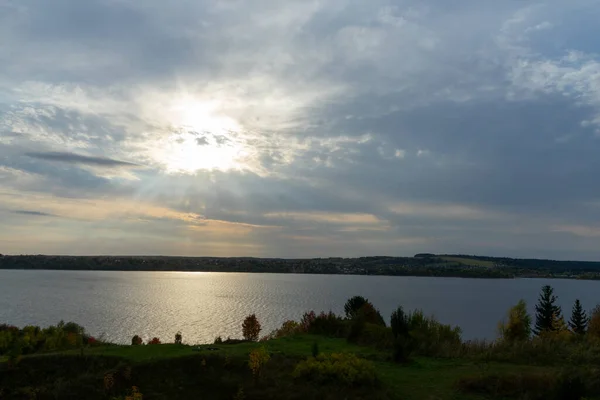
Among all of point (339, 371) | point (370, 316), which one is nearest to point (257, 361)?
point (339, 371)

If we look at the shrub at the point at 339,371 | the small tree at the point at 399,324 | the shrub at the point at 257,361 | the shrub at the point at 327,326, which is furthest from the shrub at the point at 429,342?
the shrub at the point at 257,361

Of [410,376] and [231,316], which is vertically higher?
[410,376]

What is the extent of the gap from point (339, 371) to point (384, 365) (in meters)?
3.24

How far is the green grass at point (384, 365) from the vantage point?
13.2 meters

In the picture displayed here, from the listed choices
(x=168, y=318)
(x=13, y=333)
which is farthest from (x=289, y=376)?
(x=168, y=318)

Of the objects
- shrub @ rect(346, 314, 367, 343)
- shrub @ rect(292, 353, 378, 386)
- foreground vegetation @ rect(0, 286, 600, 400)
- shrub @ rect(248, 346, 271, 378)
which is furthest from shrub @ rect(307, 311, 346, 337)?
shrub @ rect(248, 346, 271, 378)

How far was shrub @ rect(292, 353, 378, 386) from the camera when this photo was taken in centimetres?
1337

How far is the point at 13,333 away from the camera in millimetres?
27484

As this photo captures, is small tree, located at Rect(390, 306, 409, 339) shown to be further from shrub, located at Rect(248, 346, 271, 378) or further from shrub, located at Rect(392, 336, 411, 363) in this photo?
shrub, located at Rect(248, 346, 271, 378)

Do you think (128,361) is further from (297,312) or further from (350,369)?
(297,312)

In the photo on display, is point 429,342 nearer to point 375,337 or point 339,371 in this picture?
point 375,337

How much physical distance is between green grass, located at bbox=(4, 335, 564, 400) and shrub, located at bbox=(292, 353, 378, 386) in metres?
0.45

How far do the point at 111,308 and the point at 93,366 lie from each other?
288 ft

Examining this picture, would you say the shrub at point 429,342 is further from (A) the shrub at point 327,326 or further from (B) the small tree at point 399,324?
(A) the shrub at point 327,326
